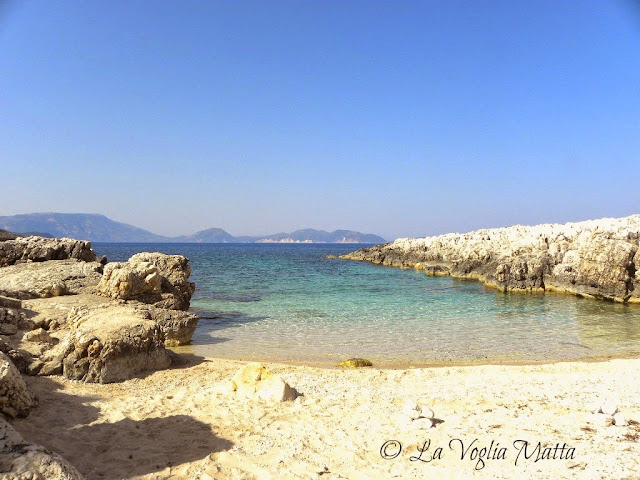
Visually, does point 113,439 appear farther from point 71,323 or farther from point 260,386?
point 71,323

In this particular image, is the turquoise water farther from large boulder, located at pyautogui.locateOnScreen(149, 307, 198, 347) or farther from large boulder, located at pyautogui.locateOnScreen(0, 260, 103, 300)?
large boulder, located at pyautogui.locateOnScreen(0, 260, 103, 300)

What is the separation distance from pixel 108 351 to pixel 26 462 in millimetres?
5266

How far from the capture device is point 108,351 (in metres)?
8.37

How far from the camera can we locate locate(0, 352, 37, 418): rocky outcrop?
5.56 m

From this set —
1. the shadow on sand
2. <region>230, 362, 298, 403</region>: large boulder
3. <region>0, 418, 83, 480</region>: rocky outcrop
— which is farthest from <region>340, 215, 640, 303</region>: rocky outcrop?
<region>0, 418, 83, 480</region>: rocky outcrop

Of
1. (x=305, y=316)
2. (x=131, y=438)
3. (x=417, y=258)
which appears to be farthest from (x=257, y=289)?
(x=417, y=258)

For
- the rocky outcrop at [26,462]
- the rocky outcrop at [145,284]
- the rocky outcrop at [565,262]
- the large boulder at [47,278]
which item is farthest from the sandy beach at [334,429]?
the rocky outcrop at [565,262]

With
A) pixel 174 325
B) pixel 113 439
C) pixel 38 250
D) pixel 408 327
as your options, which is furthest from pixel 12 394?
pixel 38 250

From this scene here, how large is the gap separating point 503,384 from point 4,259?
19031mm

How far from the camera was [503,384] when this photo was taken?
8641mm

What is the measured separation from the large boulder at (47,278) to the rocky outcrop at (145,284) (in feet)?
3.15

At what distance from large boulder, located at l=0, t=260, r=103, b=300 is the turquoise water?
4.34 meters

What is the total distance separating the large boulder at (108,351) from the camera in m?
8.09

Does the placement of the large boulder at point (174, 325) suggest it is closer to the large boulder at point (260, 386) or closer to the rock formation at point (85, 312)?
the rock formation at point (85, 312)
